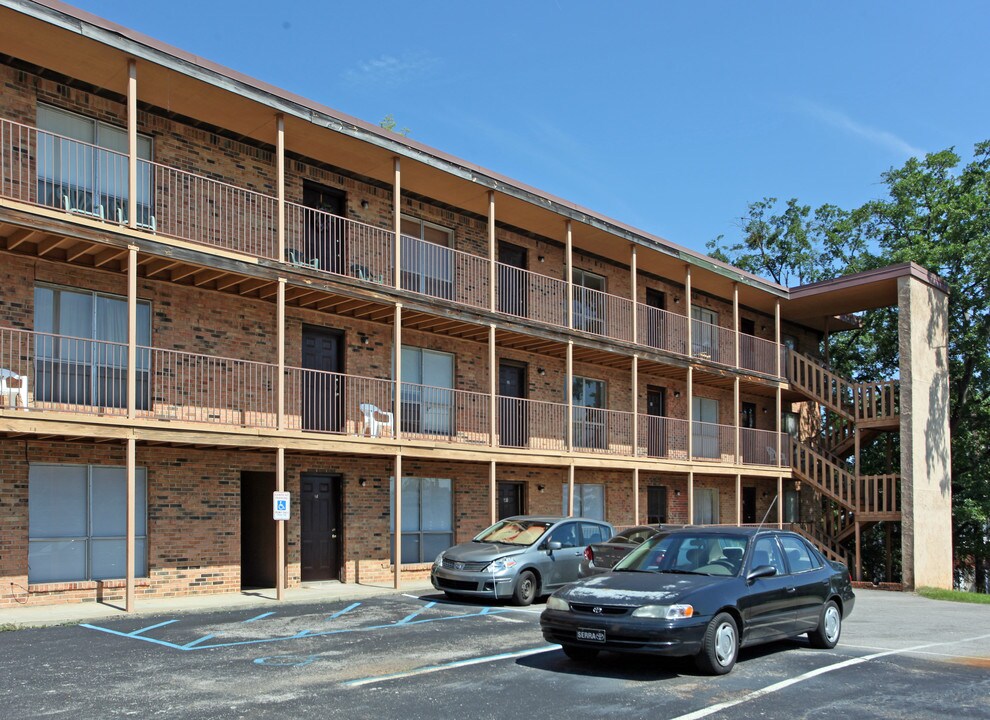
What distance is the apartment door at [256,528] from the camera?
16938 mm

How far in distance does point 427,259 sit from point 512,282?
Answer: 281 cm

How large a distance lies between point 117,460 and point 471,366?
8.23m

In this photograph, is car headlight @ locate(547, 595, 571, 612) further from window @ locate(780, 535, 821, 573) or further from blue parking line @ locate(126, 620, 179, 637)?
blue parking line @ locate(126, 620, 179, 637)

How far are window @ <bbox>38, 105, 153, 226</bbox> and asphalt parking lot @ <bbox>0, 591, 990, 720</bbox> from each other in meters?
6.34

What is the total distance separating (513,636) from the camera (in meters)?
11.1

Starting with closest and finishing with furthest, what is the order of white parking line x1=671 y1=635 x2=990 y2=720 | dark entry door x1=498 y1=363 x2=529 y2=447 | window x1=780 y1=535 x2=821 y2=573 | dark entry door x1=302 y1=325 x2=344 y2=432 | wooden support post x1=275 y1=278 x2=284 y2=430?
white parking line x1=671 y1=635 x2=990 y2=720 → window x1=780 y1=535 x2=821 y2=573 → wooden support post x1=275 y1=278 x2=284 y2=430 → dark entry door x1=302 y1=325 x2=344 y2=432 → dark entry door x1=498 y1=363 x2=529 y2=447

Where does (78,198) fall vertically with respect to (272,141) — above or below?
below

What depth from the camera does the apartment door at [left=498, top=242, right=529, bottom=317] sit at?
70.5 ft

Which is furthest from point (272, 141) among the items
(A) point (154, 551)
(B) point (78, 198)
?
(A) point (154, 551)

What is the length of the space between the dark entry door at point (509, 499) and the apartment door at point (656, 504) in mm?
4869

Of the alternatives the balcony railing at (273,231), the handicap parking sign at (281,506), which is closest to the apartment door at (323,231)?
the balcony railing at (273,231)

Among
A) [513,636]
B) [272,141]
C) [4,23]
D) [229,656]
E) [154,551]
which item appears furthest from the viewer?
[272,141]

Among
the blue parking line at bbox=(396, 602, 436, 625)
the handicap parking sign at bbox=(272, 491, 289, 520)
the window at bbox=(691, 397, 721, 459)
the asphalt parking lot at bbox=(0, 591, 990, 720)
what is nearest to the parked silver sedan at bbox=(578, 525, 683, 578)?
the blue parking line at bbox=(396, 602, 436, 625)

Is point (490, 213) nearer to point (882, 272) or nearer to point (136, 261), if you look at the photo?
point (136, 261)
